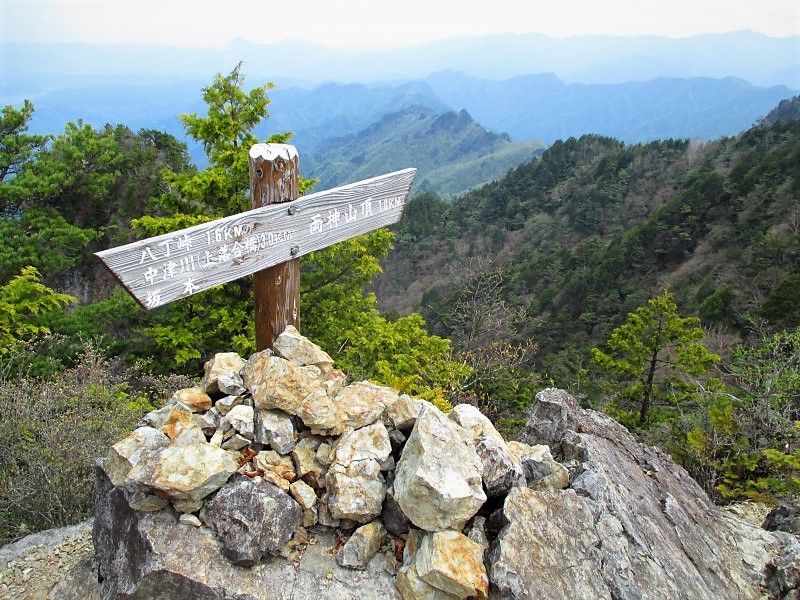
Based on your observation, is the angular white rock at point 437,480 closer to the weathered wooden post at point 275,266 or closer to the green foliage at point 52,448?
the weathered wooden post at point 275,266

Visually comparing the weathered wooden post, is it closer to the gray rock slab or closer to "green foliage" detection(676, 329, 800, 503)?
the gray rock slab

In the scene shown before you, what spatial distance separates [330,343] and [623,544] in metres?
6.69

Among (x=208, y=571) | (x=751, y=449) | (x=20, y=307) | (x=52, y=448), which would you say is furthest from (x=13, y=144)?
(x=751, y=449)

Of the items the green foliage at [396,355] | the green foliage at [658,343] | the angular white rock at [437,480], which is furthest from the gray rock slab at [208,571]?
the green foliage at [658,343]

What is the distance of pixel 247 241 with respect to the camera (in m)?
3.47

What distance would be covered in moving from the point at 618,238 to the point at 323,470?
2027 inches

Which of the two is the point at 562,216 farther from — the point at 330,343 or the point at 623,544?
the point at 623,544

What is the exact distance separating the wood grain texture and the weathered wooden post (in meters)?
0.14

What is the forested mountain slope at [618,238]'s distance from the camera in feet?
103

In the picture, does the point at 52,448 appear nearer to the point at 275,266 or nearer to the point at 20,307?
the point at 275,266

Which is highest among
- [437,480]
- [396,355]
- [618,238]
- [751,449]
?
[437,480]

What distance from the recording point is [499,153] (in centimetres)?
19800

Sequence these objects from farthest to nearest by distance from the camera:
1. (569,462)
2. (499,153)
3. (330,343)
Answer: (499,153), (330,343), (569,462)

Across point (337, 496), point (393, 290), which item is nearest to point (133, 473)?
point (337, 496)
